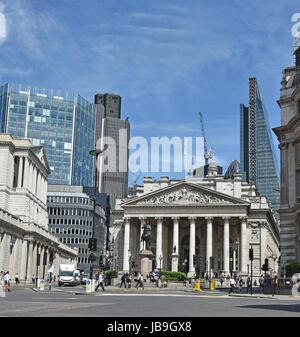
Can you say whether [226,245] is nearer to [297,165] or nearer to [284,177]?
[284,177]

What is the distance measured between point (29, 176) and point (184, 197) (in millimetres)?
31040

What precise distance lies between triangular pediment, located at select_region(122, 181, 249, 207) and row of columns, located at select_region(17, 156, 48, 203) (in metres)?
17.5

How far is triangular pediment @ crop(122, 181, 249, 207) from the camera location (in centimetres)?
10200

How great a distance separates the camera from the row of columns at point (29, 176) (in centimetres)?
8906

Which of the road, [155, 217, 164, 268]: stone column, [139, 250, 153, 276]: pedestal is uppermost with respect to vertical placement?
[155, 217, 164, 268]: stone column

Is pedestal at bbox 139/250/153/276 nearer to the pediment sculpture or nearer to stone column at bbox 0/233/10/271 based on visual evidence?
stone column at bbox 0/233/10/271

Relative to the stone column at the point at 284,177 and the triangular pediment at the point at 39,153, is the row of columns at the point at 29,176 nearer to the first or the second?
the triangular pediment at the point at 39,153

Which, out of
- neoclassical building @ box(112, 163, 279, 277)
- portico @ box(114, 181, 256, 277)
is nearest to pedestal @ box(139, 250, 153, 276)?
portico @ box(114, 181, 256, 277)

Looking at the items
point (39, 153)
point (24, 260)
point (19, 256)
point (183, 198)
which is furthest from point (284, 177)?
point (39, 153)

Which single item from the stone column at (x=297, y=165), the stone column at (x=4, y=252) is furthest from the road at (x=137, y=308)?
the stone column at (x=4, y=252)

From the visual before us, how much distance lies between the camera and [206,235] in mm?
107000

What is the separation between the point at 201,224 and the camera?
111m
